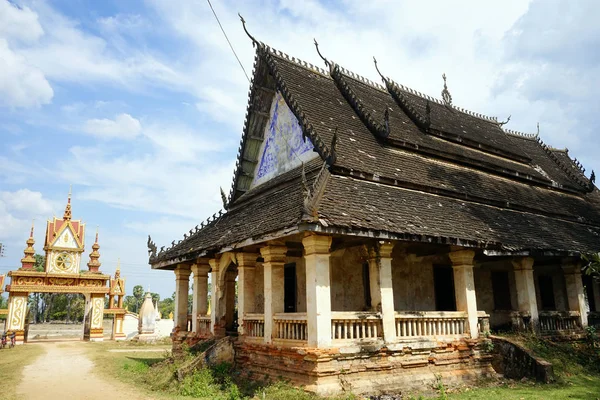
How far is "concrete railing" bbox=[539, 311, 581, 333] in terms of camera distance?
43.7 feet

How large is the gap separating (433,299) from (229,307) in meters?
5.89

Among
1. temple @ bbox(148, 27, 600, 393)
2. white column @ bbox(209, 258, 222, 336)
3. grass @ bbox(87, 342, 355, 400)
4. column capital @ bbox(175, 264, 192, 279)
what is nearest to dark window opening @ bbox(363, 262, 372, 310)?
temple @ bbox(148, 27, 600, 393)

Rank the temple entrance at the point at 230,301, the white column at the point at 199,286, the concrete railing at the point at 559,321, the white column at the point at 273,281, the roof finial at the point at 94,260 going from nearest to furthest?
the white column at the point at 273,281
the concrete railing at the point at 559,321
the temple entrance at the point at 230,301
the white column at the point at 199,286
the roof finial at the point at 94,260

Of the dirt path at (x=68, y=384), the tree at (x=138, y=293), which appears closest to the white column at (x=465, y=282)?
the dirt path at (x=68, y=384)

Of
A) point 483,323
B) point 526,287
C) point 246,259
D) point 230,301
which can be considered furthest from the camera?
point 230,301

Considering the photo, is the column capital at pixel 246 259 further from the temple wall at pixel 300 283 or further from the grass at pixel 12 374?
the grass at pixel 12 374

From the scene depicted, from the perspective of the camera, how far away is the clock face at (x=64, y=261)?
33.2m

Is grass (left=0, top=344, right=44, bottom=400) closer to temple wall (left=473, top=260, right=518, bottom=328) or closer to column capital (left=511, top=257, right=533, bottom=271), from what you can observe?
column capital (left=511, top=257, right=533, bottom=271)

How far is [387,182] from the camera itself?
39.6 feet

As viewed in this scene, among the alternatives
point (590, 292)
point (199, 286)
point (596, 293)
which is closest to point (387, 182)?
point (199, 286)

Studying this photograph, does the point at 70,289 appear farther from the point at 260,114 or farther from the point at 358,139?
the point at 358,139

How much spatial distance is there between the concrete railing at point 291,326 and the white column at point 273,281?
22cm

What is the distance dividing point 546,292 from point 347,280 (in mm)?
8760

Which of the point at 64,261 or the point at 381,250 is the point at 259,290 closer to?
the point at 381,250
